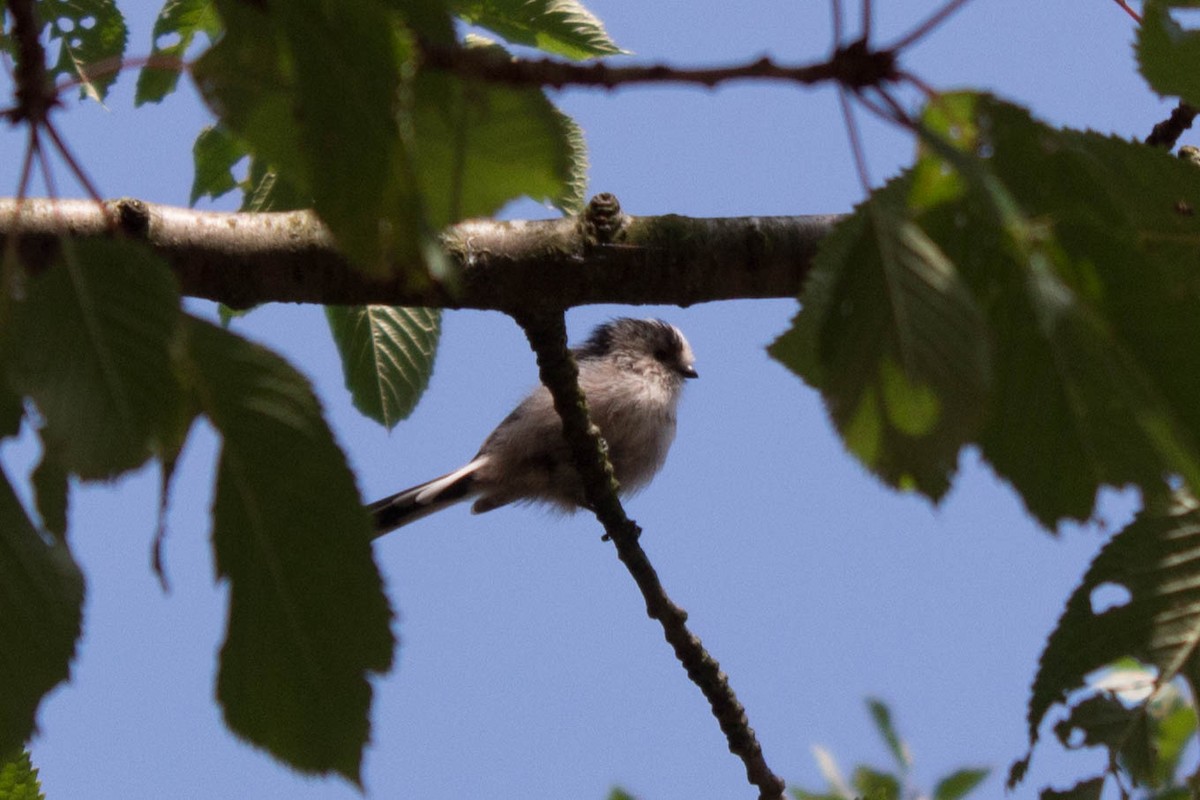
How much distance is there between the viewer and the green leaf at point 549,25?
2457 millimetres

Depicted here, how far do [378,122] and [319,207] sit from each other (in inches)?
Answer: 3.6

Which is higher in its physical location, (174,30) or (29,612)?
(174,30)

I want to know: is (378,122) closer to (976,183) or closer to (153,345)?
(153,345)

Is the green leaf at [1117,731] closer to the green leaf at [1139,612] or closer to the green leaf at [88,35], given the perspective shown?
the green leaf at [1139,612]

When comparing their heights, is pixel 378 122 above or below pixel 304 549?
above

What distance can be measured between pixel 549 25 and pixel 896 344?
1605mm

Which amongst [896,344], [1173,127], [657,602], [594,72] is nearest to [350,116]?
[594,72]

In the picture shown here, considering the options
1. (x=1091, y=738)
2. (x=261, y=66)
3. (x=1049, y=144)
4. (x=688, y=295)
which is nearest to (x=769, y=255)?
(x=688, y=295)

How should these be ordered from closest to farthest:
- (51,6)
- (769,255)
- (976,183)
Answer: (976,183), (51,6), (769,255)

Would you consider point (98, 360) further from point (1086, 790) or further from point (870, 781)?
point (870, 781)

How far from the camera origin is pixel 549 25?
2.49 meters

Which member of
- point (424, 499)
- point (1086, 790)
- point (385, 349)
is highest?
point (424, 499)

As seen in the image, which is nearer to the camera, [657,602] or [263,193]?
[263,193]

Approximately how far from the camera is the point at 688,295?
102 inches
